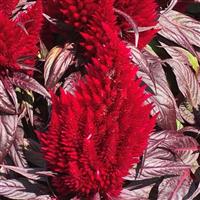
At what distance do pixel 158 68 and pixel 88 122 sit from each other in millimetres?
684

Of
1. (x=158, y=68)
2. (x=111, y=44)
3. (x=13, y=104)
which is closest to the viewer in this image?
(x=111, y=44)

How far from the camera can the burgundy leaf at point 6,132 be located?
76.6 inches

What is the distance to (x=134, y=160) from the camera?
180 centimetres

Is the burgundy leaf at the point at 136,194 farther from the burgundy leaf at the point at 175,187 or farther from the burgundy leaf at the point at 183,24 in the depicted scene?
the burgundy leaf at the point at 183,24

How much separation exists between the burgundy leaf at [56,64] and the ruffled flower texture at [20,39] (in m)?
0.09

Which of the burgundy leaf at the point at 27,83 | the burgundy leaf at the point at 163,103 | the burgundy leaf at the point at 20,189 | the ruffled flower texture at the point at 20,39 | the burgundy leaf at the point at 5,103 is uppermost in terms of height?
the ruffled flower texture at the point at 20,39

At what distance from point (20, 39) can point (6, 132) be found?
1.08 ft

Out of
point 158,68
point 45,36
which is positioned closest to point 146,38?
point 158,68

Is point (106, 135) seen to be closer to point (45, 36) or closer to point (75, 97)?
point (75, 97)

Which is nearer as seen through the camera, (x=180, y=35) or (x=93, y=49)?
(x=93, y=49)

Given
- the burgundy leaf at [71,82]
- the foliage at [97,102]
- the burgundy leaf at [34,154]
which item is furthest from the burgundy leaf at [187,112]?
the burgundy leaf at [34,154]

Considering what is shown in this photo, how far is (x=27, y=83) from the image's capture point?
6.46 feet

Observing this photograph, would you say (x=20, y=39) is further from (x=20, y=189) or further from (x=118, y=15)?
(x=20, y=189)

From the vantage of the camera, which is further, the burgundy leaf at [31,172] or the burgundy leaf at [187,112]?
the burgundy leaf at [187,112]
